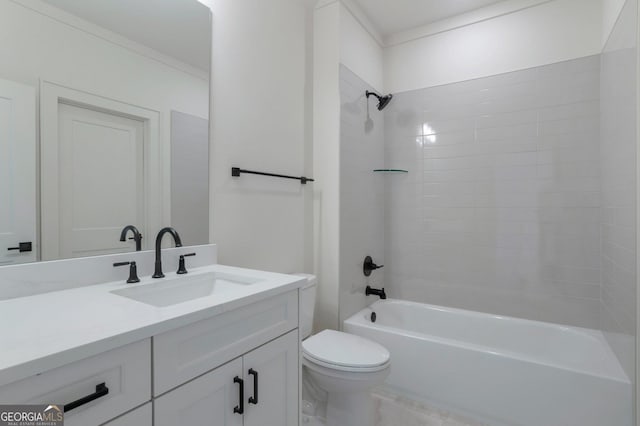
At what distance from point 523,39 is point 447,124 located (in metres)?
0.72

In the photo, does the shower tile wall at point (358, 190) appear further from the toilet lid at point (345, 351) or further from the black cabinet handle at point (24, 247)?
the black cabinet handle at point (24, 247)

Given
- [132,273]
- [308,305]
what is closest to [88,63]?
[132,273]

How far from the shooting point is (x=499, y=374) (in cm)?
175

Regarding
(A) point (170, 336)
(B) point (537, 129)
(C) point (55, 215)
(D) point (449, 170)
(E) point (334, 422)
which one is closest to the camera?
(A) point (170, 336)

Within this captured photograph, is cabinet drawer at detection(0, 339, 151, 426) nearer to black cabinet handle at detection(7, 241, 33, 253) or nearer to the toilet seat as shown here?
black cabinet handle at detection(7, 241, 33, 253)

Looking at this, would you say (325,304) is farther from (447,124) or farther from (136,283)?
(447,124)

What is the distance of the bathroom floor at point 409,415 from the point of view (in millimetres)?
1805

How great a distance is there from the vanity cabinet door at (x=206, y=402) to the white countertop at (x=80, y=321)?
0.17 meters

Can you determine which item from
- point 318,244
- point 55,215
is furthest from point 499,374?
point 55,215

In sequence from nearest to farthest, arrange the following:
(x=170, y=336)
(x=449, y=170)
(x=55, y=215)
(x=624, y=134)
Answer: (x=170, y=336), (x=55, y=215), (x=624, y=134), (x=449, y=170)

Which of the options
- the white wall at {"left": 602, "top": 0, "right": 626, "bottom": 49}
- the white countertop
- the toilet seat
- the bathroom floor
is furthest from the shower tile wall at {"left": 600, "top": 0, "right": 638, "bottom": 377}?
the white countertop

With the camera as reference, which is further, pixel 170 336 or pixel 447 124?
pixel 447 124

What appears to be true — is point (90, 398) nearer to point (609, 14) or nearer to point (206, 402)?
point (206, 402)

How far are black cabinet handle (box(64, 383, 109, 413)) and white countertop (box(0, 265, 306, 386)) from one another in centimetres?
8
